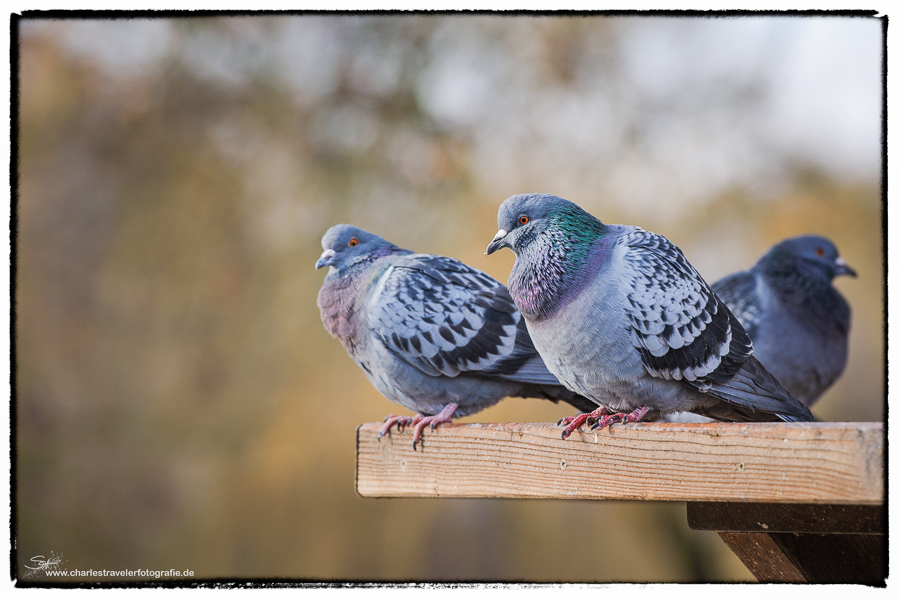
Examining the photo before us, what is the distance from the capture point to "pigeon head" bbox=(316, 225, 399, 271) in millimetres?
2297

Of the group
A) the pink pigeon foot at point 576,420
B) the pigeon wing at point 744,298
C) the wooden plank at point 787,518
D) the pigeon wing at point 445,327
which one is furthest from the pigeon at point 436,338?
A: the pigeon wing at point 744,298

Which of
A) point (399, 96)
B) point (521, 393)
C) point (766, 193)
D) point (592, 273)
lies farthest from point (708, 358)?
point (399, 96)

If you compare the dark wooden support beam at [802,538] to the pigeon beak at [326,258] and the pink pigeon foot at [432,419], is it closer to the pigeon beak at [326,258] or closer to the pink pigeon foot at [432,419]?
the pink pigeon foot at [432,419]

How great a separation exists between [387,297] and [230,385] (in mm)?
2432

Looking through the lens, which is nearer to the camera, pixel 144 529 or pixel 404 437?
pixel 404 437

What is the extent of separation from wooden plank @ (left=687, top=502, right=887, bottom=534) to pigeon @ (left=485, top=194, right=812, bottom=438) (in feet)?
0.75

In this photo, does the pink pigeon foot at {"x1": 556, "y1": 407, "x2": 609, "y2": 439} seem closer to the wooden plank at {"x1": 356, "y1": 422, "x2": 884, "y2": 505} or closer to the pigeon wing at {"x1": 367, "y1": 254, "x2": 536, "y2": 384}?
the wooden plank at {"x1": 356, "y1": 422, "x2": 884, "y2": 505}

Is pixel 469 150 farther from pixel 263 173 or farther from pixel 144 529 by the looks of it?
pixel 144 529

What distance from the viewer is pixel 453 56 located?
409 centimetres

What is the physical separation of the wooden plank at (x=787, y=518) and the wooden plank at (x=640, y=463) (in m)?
0.28

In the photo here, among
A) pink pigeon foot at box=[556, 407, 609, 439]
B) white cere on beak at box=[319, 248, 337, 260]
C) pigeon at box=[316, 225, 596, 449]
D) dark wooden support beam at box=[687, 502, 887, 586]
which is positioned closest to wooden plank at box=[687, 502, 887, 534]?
dark wooden support beam at box=[687, 502, 887, 586]
